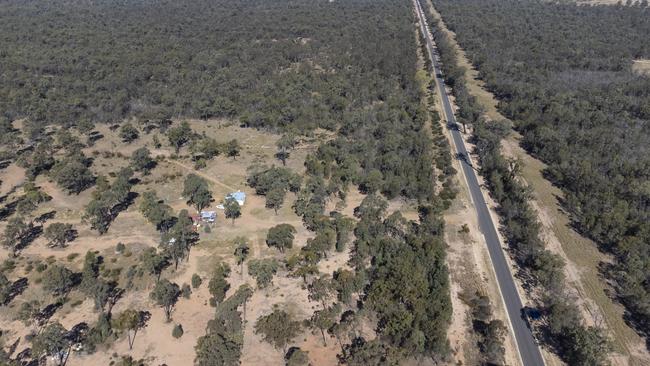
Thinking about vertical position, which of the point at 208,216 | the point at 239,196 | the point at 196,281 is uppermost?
the point at 196,281

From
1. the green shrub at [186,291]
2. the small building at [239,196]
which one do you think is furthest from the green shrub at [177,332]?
the small building at [239,196]

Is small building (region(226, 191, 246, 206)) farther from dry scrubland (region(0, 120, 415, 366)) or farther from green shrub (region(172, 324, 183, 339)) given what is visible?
green shrub (region(172, 324, 183, 339))

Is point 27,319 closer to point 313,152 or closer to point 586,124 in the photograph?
point 313,152

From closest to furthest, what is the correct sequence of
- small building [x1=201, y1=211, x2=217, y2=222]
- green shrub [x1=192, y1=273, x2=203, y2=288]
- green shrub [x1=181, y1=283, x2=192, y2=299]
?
green shrub [x1=181, y1=283, x2=192, y2=299] < green shrub [x1=192, y1=273, x2=203, y2=288] < small building [x1=201, y1=211, x2=217, y2=222]

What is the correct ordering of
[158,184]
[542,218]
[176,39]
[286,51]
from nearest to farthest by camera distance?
[542,218] → [158,184] → [286,51] → [176,39]

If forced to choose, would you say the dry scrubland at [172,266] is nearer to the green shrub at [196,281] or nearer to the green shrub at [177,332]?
the green shrub at [177,332]

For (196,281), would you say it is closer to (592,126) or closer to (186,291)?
(186,291)

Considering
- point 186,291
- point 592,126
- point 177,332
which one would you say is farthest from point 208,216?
point 592,126

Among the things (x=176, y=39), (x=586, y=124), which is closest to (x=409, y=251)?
(x=586, y=124)

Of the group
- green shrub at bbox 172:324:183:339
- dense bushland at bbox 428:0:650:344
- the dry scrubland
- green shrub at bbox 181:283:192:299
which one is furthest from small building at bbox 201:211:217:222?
dense bushland at bbox 428:0:650:344
